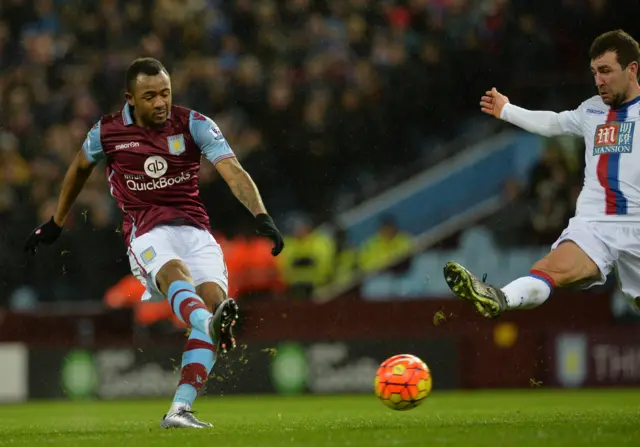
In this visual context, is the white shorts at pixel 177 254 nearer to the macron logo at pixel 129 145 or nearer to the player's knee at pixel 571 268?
the macron logo at pixel 129 145

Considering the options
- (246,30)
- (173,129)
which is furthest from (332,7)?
(173,129)

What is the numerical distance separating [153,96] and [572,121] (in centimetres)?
245

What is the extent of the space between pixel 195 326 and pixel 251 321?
19.6 ft

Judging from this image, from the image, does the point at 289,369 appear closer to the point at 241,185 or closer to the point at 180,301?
the point at 241,185

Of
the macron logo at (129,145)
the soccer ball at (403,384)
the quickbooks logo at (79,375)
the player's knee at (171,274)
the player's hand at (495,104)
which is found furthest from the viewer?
the quickbooks logo at (79,375)

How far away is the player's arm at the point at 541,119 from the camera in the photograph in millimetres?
7500

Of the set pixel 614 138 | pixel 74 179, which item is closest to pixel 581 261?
pixel 614 138

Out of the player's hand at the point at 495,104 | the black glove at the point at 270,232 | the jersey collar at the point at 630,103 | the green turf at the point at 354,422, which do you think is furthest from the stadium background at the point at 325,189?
the jersey collar at the point at 630,103

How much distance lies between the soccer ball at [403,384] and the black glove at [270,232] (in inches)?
41.7

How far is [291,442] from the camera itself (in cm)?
608

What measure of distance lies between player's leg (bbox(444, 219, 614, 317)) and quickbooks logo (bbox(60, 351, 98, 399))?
681cm

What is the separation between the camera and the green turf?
6117mm

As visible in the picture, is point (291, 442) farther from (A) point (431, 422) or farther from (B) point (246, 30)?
(B) point (246, 30)

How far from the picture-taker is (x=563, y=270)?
23.5 feet
